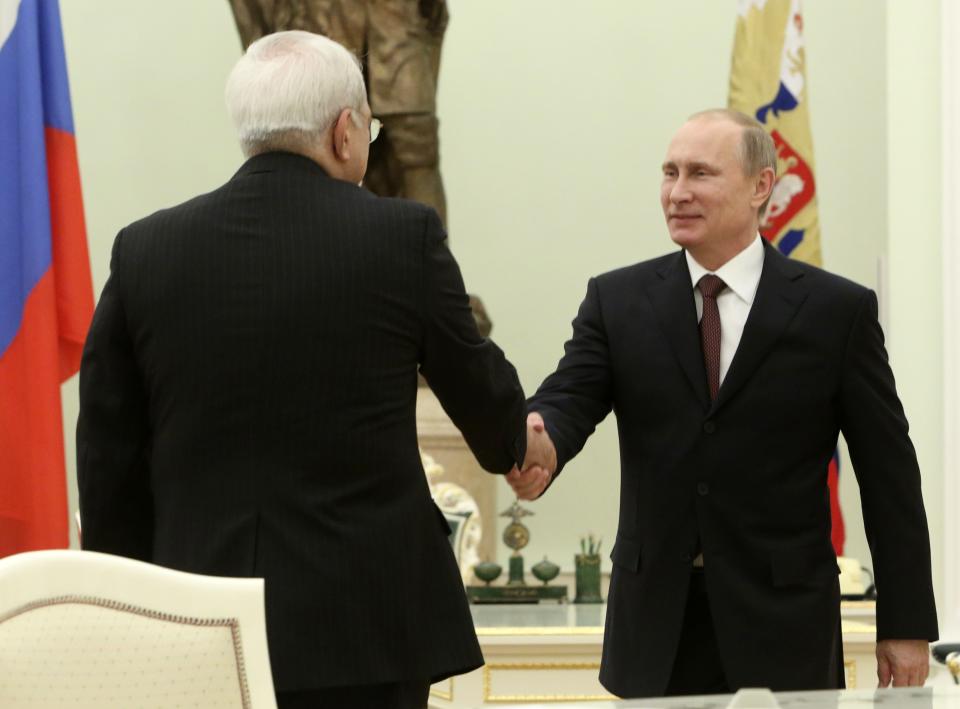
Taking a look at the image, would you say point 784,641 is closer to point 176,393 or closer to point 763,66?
point 176,393

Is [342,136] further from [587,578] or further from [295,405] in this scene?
[587,578]

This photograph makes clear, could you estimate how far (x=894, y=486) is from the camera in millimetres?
2889

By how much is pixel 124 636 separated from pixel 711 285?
4.68 feet

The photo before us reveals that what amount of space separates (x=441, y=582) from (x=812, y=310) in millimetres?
949

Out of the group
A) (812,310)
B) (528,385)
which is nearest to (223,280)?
(812,310)

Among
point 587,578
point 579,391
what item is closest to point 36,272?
point 587,578

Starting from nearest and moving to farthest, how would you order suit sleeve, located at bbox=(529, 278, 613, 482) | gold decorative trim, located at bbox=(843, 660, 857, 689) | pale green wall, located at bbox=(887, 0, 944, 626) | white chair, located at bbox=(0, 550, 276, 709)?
1. white chair, located at bbox=(0, 550, 276, 709)
2. suit sleeve, located at bbox=(529, 278, 613, 482)
3. gold decorative trim, located at bbox=(843, 660, 857, 689)
4. pale green wall, located at bbox=(887, 0, 944, 626)

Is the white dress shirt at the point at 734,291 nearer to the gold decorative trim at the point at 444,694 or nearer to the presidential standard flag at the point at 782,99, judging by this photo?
the gold decorative trim at the point at 444,694

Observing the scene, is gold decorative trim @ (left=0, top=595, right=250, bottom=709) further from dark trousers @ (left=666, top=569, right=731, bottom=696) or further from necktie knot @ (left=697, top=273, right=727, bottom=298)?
necktie knot @ (left=697, top=273, right=727, bottom=298)

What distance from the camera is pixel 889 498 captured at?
9.49 ft

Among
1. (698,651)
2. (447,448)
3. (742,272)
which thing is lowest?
(447,448)

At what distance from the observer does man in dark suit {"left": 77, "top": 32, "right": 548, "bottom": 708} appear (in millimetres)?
2346

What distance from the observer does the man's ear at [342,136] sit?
2.47 meters

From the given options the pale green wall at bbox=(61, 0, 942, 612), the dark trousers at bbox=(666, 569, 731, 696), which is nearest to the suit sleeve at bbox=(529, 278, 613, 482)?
the dark trousers at bbox=(666, 569, 731, 696)
